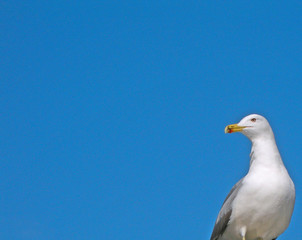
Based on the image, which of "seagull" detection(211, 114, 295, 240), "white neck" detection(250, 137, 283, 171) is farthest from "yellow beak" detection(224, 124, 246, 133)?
"white neck" detection(250, 137, 283, 171)

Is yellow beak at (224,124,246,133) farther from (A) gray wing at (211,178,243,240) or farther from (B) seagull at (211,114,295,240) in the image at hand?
(A) gray wing at (211,178,243,240)

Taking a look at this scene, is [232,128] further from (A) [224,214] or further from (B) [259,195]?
(A) [224,214]

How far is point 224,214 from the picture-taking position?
472 inches

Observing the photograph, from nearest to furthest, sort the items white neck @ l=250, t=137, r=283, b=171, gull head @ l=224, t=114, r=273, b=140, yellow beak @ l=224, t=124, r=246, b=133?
white neck @ l=250, t=137, r=283, b=171, gull head @ l=224, t=114, r=273, b=140, yellow beak @ l=224, t=124, r=246, b=133

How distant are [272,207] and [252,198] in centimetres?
47

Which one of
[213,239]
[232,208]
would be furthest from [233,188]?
[213,239]

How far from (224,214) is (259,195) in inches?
49.4

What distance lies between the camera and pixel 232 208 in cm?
1170

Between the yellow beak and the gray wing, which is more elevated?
the yellow beak

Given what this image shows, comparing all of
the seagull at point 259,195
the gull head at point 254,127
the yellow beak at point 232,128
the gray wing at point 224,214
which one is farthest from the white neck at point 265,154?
the gray wing at point 224,214

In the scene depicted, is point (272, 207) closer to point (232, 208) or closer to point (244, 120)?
point (232, 208)

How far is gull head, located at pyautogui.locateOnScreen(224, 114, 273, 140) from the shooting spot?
11750 mm

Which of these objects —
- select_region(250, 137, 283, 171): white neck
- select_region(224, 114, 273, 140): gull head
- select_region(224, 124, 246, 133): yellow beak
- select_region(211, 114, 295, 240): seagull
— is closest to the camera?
select_region(211, 114, 295, 240): seagull

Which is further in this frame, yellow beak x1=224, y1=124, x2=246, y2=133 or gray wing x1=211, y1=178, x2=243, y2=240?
yellow beak x1=224, y1=124, x2=246, y2=133
